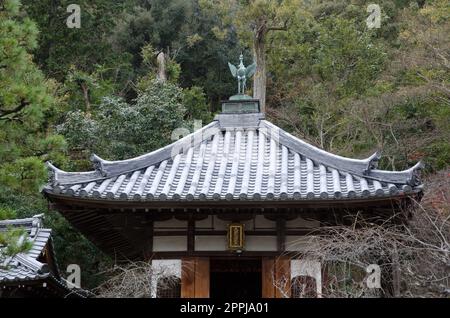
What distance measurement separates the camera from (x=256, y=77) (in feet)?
90.0

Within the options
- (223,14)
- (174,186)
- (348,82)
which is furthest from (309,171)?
(223,14)

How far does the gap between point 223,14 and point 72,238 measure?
1203 cm

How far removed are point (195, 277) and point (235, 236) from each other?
84cm

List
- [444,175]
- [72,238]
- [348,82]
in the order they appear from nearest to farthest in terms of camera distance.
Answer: [444,175], [72,238], [348,82]

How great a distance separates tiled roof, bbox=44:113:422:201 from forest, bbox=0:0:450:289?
2.92 metres

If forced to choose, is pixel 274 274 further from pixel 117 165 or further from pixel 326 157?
pixel 117 165

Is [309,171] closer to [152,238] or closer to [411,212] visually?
[411,212]

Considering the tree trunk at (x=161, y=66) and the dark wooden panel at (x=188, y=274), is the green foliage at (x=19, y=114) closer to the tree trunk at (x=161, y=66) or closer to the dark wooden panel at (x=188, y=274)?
the dark wooden panel at (x=188, y=274)

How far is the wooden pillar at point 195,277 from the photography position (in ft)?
34.5

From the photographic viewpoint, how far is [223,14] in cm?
2830

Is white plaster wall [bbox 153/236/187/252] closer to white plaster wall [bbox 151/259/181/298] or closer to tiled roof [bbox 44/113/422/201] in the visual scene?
white plaster wall [bbox 151/259/181/298]

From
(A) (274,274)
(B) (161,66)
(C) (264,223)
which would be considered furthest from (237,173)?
(B) (161,66)

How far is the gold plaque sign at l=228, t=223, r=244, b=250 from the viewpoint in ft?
34.1

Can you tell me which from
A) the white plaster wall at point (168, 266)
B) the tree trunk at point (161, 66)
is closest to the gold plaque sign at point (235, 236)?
the white plaster wall at point (168, 266)
